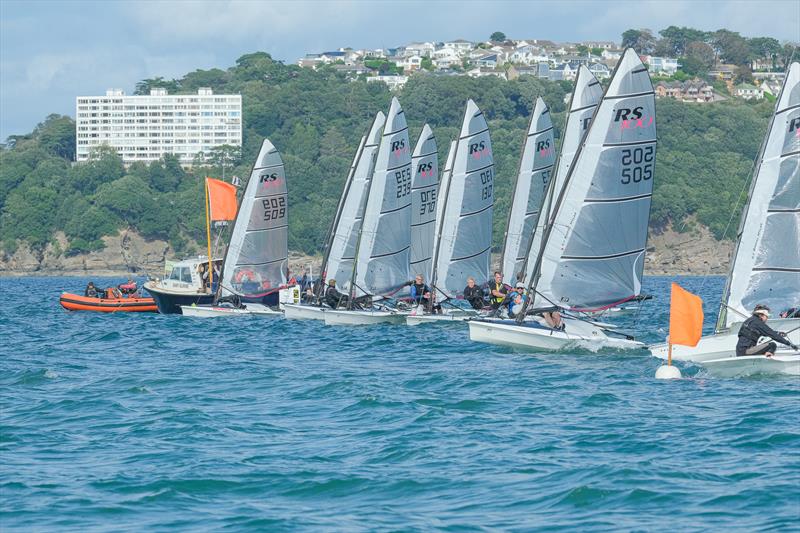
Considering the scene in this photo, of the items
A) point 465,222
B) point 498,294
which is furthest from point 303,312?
point 498,294

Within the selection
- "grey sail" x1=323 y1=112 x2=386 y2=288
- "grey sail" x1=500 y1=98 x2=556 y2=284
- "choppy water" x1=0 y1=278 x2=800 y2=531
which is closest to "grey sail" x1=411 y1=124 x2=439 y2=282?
"grey sail" x1=323 y1=112 x2=386 y2=288

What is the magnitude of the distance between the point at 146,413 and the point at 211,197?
28.9m

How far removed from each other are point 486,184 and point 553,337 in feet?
41.7

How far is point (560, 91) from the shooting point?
197m

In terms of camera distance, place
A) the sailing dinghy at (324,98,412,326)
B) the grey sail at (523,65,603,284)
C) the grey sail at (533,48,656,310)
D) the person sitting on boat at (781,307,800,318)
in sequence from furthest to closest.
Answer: the sailing dinghy at (324,98,412,326) < the grey sail at (523,65,603,284) < the grey sail at (533,48,656,310) < the person sitting on boat at (781,307,800,318)

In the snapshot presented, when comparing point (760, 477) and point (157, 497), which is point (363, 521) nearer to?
point (157, 497)

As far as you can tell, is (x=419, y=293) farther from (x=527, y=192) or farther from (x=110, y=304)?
(x=110, y=304)

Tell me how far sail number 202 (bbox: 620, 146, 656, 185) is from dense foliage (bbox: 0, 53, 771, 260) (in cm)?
9637

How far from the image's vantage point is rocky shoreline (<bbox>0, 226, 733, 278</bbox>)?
13300 cm

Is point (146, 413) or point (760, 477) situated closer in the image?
point (760, 477)

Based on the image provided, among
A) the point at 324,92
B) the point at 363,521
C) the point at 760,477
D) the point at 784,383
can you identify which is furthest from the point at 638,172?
the point at 324,92

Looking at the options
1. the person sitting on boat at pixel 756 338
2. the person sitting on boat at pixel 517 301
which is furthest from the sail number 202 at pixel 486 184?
the person sitting on boat at pixel 756 338

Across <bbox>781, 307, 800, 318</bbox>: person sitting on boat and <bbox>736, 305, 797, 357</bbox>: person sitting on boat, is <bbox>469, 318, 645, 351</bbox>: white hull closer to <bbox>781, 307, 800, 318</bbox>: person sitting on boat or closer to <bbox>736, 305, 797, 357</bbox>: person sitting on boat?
<bbox>781, 307, 800, 318</bbox>: person sitting on boat

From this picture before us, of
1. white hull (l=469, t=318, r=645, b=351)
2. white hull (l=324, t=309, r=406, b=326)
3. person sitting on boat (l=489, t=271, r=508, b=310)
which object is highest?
person sitting on boat (l=489, t=271, r=508, b=310)
